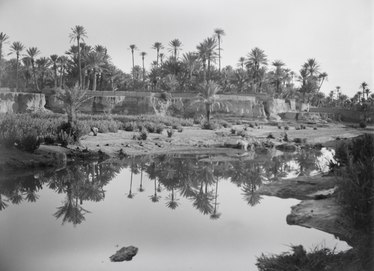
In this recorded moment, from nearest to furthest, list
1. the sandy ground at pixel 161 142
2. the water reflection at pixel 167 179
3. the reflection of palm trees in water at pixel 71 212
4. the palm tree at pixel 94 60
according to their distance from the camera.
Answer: the reflection of palm trees in water at pixel 71 212
the water reflection at pixel 167 179
the sandy ground at pixel 161 142
the palm tree at pixel 94 60

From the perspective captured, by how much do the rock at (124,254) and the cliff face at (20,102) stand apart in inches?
1562

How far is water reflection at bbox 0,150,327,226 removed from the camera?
1075 centimetres

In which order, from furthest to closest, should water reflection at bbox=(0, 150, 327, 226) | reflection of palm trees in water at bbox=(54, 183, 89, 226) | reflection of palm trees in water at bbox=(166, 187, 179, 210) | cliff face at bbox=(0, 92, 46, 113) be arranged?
cliff face at bbox=(0, 92, 46, 113)
water reflection at bbox=(0, 150, 327, 226)
reflection of palm trees in water at bbox=(166, 187, 179, 210)
reflection of palm trees in water at bbox=(54, 183, 89, 226)

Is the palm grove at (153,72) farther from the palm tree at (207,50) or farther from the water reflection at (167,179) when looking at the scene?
the water reflection at (167,179)

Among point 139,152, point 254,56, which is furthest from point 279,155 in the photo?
point 254,56

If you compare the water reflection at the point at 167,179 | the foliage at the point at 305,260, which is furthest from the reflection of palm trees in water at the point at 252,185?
the foliage at the point at 305,260

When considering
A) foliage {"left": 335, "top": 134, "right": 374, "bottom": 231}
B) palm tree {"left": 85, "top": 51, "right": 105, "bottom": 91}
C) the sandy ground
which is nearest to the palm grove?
palm tree {"left": 85, "top": 51, "right": 105, "bottom": 91}

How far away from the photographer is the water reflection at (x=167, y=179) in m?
10.8


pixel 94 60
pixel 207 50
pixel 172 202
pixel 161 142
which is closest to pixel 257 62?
pixel 207 50

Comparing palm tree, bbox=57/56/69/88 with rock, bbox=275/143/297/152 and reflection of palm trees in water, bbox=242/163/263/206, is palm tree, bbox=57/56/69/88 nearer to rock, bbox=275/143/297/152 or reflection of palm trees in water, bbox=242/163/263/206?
rock, bbox=275/143/297/152

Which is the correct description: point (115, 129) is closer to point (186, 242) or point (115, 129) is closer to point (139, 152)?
point (139, 152)

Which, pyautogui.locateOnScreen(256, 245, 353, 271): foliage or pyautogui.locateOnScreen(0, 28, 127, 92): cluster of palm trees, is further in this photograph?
pyautogui.locateOnScreen(0, 28, 127, 92): cluster of palm trees

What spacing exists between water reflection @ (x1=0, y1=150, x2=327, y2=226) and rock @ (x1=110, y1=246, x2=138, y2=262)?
270 cm

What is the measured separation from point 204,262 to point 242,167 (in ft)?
38.4
